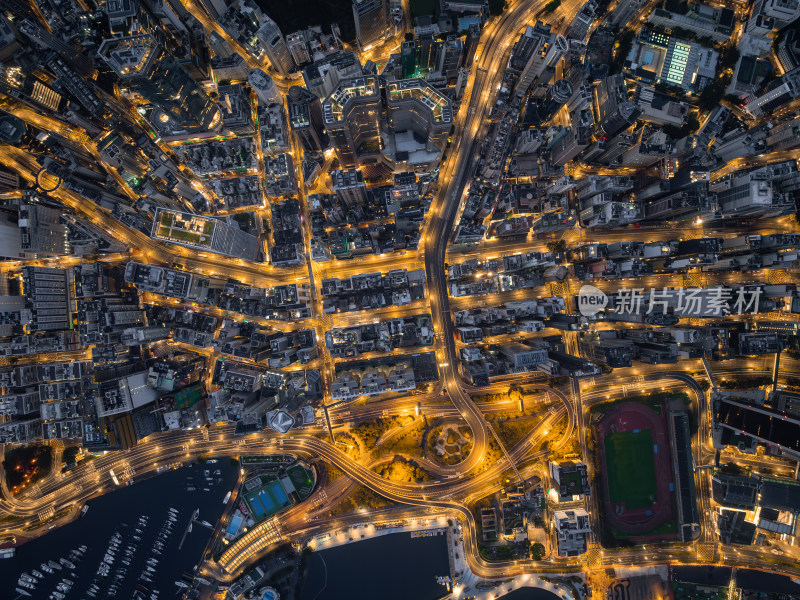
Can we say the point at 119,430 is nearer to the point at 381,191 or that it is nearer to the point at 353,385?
the point at 353,385

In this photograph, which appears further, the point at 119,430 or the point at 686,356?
the point at 686,356

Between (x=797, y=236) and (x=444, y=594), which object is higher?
(x=797, y=236)

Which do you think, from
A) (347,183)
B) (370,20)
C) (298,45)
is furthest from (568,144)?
(298,45)

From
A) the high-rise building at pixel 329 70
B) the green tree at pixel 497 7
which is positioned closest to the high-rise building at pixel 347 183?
the high-rise building at pixel 329 70

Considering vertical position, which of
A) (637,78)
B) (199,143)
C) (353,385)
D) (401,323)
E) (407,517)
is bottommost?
Answer: (407,517)

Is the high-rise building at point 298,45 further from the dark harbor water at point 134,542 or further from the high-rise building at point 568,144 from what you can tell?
the dark harbor water at point 134,542

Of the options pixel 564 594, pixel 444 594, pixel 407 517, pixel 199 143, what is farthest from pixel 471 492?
pixel 199 143

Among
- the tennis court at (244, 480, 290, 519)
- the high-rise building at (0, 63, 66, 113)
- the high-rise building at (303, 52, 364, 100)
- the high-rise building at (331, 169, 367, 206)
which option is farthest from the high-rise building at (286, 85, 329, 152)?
the tennis court at (244, 480, 290, 519)

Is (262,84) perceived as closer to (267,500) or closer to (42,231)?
(42,231)
